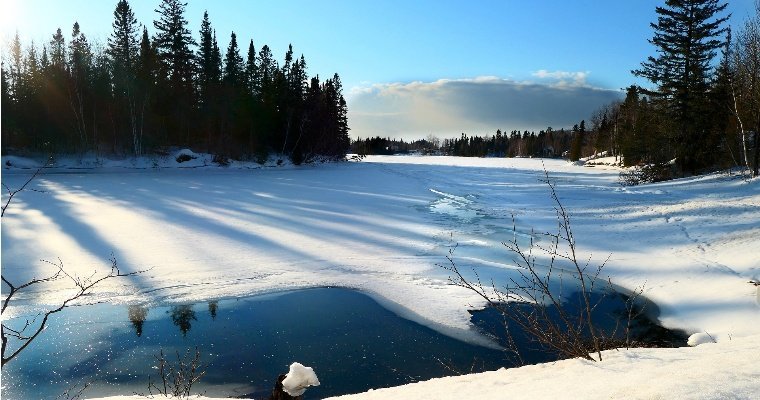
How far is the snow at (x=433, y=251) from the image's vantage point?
3.59m

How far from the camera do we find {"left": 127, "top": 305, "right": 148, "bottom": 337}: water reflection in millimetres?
7215

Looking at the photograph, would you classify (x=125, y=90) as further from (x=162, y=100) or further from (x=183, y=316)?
(x=183, y=316)

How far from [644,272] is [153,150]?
128ft

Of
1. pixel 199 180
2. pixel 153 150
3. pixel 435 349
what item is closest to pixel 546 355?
pixel 435 349

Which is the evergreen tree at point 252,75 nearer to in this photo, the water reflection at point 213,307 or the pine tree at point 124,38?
the pine tree at point 124,38

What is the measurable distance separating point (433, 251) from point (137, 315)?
22.7 feet

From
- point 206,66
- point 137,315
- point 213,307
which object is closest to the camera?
point 137,315

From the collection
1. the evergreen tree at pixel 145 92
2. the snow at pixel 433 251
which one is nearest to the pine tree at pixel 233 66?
the evergreen tree at pixel 145 92

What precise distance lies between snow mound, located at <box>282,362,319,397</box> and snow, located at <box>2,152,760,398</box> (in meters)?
0.55

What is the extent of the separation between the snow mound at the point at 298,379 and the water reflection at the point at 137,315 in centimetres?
437

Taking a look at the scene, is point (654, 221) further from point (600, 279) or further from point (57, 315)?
point (57, 315)

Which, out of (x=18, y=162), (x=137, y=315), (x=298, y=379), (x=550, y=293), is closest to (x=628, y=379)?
(x=298, y=379)

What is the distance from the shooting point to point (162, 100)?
132 feet

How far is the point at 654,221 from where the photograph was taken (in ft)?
45.5
